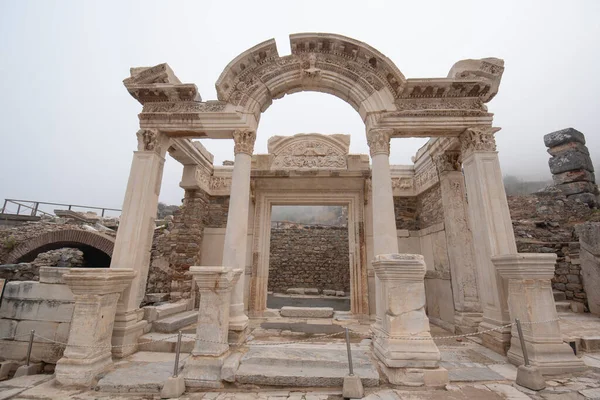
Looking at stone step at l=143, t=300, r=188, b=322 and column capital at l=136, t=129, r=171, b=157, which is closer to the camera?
stone step at l=143, t=300, r=188, b=322

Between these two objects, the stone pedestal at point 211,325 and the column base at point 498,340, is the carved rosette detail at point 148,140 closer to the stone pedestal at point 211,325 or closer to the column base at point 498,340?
the stone pedestal at point 211,325

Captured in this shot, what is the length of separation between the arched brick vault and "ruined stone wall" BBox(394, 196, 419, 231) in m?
10.9

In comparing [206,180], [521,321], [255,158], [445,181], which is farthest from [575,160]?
[206,180]

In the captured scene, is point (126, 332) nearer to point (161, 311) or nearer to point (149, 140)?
point (161, 311)

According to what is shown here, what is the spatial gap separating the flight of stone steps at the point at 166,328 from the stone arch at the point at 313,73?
4.79 meters

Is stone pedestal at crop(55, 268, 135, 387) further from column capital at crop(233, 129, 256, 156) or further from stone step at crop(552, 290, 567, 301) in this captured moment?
stone step at crop(552, 290, 567, 301)

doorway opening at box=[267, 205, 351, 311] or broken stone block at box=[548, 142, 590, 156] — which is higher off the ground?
broken stone block at box=[548, 142, 590, 156]

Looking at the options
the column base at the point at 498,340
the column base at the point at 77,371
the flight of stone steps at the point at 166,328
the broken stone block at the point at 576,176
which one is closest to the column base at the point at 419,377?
the column base at the point at 498,340

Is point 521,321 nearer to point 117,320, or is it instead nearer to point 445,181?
point 445,181

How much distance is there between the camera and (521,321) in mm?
3795

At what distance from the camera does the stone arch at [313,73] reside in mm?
5793

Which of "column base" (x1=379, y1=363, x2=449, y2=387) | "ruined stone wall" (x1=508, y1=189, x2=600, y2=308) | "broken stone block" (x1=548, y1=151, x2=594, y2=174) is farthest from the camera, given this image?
"broken stone block" (x1=548, y1=151, x2=594, y2=174)

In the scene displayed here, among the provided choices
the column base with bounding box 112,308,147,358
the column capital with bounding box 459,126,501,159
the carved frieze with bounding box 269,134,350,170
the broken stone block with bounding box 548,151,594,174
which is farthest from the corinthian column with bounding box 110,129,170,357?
the broken stone block with bounding box 548,151,594,174

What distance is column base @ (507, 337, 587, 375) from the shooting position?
3.44 meters
